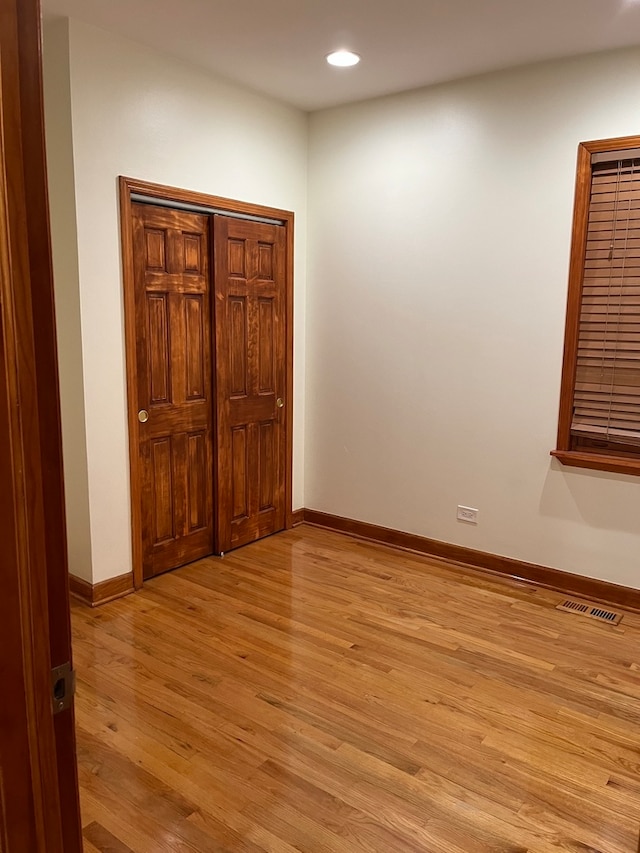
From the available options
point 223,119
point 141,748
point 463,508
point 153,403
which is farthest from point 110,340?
point 463,508

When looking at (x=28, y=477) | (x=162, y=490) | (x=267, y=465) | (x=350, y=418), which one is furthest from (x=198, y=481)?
(x=28, y=477)

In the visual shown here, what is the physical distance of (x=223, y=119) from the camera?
3.80 m

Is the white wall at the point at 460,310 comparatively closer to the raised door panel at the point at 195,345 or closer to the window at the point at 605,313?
the window at the point at 605,313

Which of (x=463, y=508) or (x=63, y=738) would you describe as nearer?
(x=63, y=738)

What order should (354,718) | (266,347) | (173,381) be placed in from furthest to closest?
(266,347) → (173,381) → (354,718)

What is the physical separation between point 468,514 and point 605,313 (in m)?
1.39

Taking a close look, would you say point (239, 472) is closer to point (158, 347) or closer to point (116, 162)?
point (158, 347)

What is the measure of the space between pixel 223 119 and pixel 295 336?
1414 mm

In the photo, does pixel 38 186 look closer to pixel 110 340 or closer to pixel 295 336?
pixel 110 340

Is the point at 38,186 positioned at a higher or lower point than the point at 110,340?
higher

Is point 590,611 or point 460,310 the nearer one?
point 590,611

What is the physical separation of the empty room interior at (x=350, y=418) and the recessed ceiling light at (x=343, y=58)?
20 mm

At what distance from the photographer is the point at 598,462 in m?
3.50

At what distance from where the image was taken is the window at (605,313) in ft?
10.9
